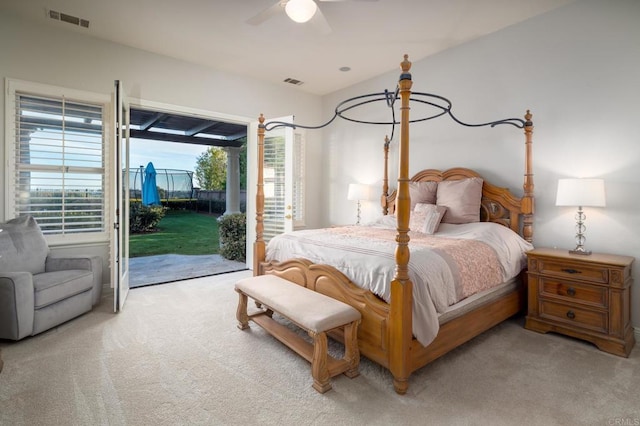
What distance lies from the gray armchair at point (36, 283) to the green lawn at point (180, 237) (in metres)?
3.61

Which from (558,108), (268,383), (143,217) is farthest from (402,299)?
(143,217)

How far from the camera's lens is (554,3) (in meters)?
3.27

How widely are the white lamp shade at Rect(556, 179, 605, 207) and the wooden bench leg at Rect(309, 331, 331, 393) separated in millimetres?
2508

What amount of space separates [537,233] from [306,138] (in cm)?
389

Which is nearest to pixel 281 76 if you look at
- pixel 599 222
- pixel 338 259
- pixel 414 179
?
pixel 414 179

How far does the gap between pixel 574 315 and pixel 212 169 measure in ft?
33.4

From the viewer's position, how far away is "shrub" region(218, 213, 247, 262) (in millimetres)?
6410

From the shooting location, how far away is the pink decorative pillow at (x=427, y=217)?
365 cm

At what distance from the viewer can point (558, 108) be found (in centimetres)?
338

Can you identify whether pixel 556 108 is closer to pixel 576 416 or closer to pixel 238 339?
pixel 576 416

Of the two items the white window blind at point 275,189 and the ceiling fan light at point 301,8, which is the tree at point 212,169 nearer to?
the white window blind at point 275,189

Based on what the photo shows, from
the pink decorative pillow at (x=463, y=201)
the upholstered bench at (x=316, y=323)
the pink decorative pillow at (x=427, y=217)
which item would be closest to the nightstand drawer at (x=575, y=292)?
the pink decorative pillow at (x=463, y=201)

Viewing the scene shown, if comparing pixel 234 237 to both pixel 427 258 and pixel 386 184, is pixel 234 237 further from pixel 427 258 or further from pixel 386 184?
pixel 427 258

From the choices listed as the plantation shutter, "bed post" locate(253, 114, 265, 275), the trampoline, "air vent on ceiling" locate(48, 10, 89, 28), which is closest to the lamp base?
"bed post" locate(253, 114, 265, 275)
